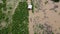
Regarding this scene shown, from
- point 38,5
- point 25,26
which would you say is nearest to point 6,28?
point 25,26

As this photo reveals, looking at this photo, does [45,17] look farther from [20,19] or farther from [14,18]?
[14,18]

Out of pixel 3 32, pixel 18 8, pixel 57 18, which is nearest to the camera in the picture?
pixel 3 32

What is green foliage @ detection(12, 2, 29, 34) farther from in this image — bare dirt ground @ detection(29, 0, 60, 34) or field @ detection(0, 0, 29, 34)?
bare dirt ground @ detection(29, 0, 60, 34)

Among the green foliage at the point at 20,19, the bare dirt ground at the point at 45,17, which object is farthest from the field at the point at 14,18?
the bare dirt ground at the point at 45,17

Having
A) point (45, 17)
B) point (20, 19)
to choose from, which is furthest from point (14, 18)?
point (45, 17)

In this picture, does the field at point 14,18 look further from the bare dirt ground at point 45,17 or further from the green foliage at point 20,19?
the bare dirt ground at point 45,17

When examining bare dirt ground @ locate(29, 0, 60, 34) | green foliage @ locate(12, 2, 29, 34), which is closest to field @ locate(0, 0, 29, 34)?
green foliage @ locate(12, 2, 29, 34)

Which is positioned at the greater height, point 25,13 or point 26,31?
point 25,13

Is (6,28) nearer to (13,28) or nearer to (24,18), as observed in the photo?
(13,28)
